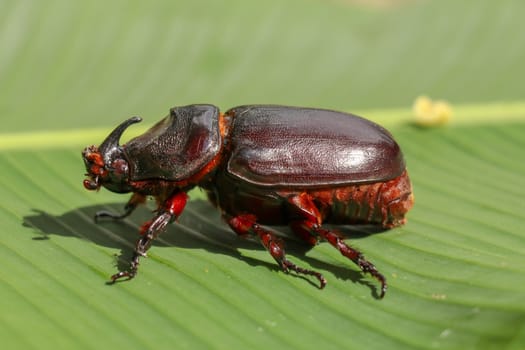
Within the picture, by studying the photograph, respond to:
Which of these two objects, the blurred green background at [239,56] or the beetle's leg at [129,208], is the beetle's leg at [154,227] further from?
the blurred green background at [239,56]

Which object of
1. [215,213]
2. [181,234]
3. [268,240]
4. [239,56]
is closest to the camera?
[268,240]

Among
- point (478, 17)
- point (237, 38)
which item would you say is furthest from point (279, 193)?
point (478, 17)

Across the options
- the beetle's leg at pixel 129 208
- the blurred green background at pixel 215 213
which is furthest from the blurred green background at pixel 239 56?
the beetle's leg at pixel 129 208

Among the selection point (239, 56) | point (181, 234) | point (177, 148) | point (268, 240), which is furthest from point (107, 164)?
point (239, 56)

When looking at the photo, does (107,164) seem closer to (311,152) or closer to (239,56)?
(311,152)

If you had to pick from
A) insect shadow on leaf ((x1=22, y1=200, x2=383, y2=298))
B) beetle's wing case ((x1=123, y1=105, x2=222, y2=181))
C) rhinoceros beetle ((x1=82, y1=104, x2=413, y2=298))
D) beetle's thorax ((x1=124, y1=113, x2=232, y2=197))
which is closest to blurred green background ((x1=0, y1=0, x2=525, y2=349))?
insect shadow on leaf ((x1=22, y1=200, x2=383, y2=298))

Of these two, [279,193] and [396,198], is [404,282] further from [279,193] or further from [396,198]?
[279,193]

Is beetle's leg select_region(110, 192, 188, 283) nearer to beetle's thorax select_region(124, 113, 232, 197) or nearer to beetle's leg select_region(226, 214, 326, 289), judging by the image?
beetle's thorax select_region(124, 113, 232, 197)
